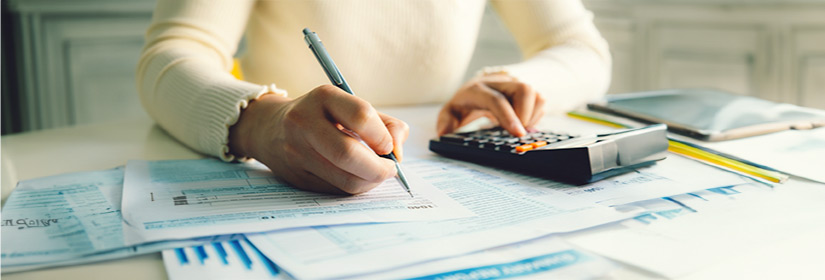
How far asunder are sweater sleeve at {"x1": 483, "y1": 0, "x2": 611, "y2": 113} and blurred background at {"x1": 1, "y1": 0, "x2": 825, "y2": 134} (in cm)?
106

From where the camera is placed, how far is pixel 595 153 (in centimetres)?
49

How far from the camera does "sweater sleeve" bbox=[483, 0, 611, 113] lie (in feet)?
2.88

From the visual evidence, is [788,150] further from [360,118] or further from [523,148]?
[360,118]

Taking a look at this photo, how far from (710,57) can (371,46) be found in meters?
1.42

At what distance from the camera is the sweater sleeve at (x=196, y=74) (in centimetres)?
59

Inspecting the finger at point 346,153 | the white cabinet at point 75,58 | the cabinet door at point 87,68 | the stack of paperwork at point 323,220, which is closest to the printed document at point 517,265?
the stack of paperwork at point 323,220

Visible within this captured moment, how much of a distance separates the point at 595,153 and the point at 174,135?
45 cm

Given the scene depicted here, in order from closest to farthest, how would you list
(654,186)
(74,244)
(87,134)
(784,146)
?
(74,244), (654,186), (784,146), (87,134)

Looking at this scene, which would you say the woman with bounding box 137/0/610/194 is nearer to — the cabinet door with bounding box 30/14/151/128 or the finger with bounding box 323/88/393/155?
the finger with bounding box 323/88/393/155

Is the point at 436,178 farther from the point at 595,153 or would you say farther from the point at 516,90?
the point at 516,90

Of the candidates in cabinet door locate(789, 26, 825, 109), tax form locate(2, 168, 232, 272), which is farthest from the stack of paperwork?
cabinet door locate(789, 26, 825, 109)

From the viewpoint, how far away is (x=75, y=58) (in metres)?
2.02

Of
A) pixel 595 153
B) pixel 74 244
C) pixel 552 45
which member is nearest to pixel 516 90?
pixel 595 153

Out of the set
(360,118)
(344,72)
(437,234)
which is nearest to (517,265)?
(437,234)
